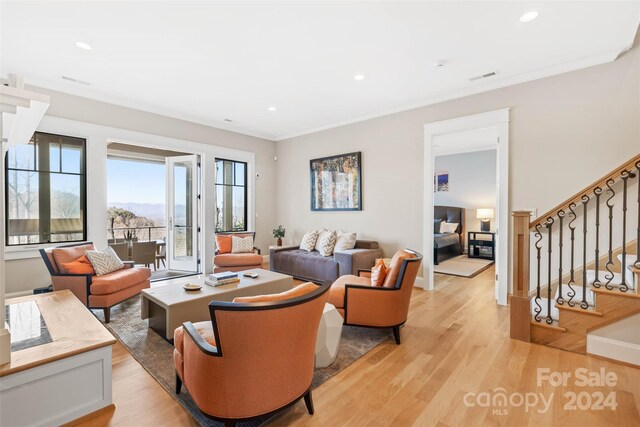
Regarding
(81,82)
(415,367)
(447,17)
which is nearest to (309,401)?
(415,367)

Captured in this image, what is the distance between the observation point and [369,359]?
96.7 inches

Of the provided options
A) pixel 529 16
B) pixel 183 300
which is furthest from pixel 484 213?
pixel 183 300

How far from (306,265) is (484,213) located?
17.1ft

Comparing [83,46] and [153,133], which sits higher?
[83,46]

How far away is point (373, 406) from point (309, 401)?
0.43m

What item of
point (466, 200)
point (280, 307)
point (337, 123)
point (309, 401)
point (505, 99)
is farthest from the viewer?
point (466, 200)

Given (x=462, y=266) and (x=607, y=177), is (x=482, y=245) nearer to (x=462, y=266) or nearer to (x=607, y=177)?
(x=462, y=266)

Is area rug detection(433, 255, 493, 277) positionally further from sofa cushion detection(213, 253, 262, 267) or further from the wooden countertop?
the wooden countertop

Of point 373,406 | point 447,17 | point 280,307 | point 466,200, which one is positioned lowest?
point 373,406

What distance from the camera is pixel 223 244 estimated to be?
529 cm

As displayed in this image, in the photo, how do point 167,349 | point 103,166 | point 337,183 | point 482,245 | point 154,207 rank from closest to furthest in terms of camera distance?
point 167,349, point 103,166, point 337,183, point 482,245, point 154,207

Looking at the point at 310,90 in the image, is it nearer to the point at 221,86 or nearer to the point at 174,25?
the point at 221,86

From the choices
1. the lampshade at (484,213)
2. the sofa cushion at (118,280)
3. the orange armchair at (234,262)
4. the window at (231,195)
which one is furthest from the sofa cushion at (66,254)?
the lampshade at (484,213)

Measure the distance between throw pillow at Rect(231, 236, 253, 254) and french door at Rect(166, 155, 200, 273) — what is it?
3.47ft
